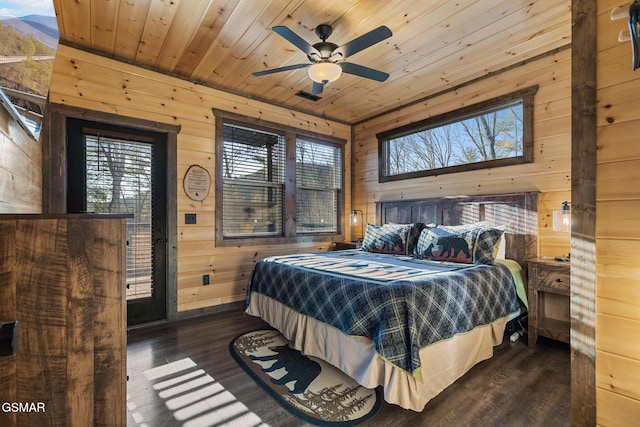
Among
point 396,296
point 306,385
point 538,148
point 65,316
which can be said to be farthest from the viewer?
point 538,148

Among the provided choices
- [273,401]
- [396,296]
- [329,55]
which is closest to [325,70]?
[329,55]

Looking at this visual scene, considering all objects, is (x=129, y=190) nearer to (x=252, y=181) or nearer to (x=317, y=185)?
(x=252, y=181)

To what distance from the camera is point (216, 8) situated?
233 centimetres

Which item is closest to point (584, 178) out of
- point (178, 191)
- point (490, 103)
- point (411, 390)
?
point (411, 390)

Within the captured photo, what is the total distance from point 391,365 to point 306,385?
0.67 m

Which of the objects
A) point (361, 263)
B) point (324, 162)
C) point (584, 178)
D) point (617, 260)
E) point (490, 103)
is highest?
point (490, 103)

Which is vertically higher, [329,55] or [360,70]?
[329,55]

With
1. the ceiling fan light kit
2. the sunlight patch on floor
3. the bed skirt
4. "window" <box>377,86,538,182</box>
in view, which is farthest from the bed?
the ceiling fan light kit

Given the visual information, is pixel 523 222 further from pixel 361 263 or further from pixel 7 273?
pixel 7 273

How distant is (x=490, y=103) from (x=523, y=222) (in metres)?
1.39

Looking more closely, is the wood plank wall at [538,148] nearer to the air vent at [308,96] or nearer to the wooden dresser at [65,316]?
the air vent at [308,96]

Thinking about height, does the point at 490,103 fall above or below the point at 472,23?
below

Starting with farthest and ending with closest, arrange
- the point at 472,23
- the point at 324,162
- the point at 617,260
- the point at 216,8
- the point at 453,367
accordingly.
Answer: the point at 324,162
the point at 472,23
the point at 216,8
the point at 453,367
the point at 617,260

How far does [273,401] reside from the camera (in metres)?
1.85
